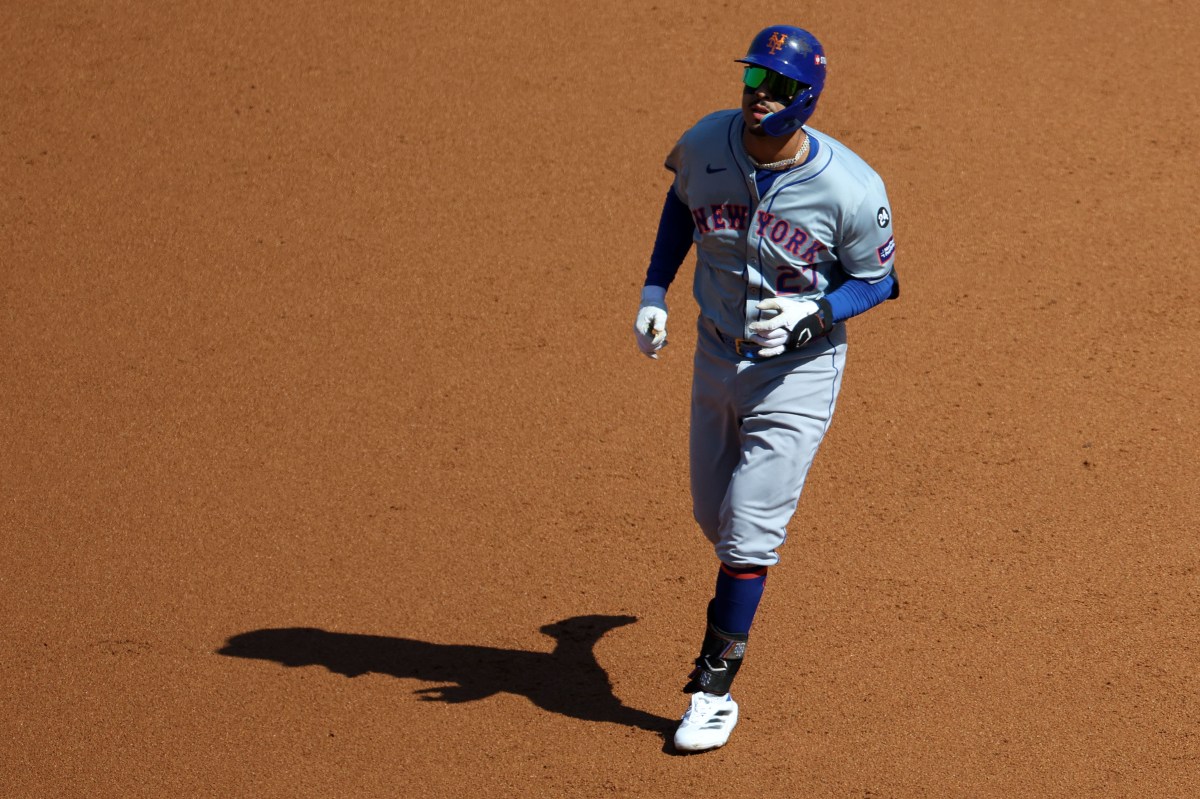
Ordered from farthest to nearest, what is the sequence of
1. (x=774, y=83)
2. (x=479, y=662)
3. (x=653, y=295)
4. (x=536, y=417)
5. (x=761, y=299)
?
(x=536, y=417)
(x=479, y=662)
(x=653, y=295)
(x=761, y=299)
(x=774, y=83)

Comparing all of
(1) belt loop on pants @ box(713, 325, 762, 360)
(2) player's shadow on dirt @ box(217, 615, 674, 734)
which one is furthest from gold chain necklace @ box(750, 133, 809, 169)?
(2) player's shadow on dirt @ box(217, 615, 674, 734)

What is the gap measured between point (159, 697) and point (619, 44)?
5518 millimetres

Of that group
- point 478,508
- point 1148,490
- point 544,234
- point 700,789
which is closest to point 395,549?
point 478,508

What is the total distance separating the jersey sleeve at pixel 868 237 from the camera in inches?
→ 167

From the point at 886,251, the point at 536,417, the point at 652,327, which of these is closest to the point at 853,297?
the point at 886,251

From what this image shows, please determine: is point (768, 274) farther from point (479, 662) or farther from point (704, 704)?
point (479, 662)

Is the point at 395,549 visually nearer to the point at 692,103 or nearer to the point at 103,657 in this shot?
the point at 103,657

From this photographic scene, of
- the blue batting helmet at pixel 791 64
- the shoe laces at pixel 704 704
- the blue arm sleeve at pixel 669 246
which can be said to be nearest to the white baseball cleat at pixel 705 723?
the shoe laces at pixel 704 704

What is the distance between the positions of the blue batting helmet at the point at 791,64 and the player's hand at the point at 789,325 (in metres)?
0.51

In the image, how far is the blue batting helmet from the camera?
415 cm

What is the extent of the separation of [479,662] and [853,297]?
1860 millimetres

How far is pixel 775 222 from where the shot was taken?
4262 millimetres

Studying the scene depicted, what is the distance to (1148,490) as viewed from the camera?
582cm

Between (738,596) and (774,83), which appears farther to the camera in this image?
(738,596)
